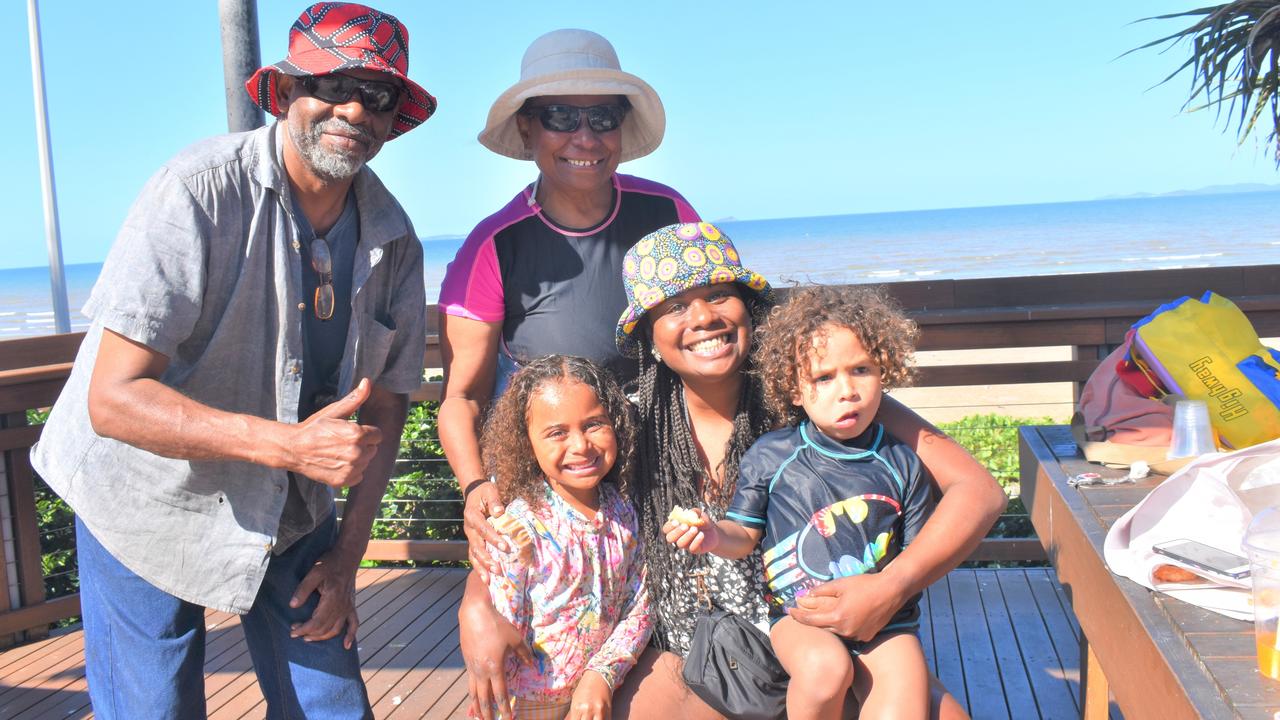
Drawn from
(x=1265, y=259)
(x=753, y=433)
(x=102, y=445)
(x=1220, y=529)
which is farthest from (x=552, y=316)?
(x=1265, y=259)

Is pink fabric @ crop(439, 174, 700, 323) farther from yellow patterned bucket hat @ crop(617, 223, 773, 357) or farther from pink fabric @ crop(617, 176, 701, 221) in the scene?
yellow patterned bucket hat @ crop(617, 223, 773, 357)

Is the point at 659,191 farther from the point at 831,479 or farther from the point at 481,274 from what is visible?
the point at 831,479

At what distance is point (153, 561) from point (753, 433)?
4.36 feet

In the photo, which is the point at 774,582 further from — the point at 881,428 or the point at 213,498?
the point at 213,498

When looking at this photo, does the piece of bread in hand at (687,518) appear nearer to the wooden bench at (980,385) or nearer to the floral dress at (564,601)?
the floral dress at (564,601)

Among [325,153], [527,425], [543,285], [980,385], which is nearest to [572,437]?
[527,425]

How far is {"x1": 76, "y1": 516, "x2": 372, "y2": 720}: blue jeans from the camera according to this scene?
7.28 feet

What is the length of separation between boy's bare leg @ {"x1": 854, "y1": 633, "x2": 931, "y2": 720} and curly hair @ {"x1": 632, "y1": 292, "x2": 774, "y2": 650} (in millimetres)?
459

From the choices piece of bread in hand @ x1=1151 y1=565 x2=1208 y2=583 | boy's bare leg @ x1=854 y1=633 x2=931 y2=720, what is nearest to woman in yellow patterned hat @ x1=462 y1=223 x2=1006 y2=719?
boy's bare leg @ x1=854 y1=633 x2=931 y2=720

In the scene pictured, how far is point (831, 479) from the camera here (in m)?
2.12

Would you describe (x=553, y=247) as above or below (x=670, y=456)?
above

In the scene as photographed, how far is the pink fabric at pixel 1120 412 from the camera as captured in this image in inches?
104

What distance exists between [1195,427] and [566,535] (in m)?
1.54

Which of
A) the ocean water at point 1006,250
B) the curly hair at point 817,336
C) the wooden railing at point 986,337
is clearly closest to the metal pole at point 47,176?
the wooden railing at point 986,337
